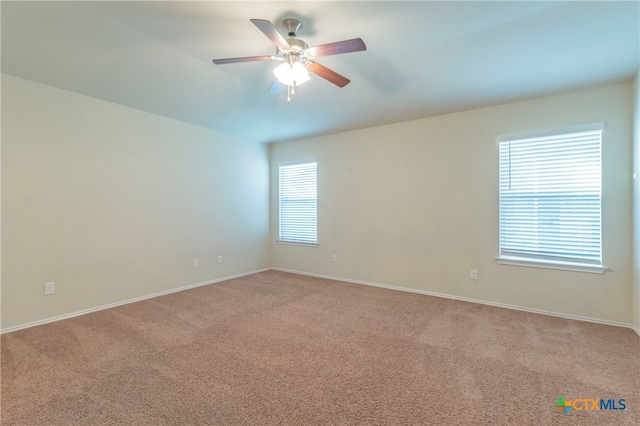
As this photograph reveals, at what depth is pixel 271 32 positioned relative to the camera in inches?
68.1

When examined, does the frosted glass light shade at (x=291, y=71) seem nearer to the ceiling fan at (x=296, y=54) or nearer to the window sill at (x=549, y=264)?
the ceiling fan at (x=296, y=54)

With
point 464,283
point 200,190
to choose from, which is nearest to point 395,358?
point 464,283

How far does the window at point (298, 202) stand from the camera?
512 centimetres

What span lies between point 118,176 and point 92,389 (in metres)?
2.50

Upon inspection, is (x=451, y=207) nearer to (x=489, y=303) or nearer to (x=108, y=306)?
(x=489, y=303)

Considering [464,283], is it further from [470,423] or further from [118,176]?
[118,176]

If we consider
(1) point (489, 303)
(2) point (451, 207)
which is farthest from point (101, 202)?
(1) point (489, 303)

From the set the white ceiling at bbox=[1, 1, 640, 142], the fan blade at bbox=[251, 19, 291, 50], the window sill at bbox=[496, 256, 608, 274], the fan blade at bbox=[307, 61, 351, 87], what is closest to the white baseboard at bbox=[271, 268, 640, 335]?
the window sill at bbox=[496, 256, 608, 274]

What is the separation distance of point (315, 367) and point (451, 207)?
8.97 feet

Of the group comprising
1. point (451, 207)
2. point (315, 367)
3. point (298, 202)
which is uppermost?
point (298, 202)

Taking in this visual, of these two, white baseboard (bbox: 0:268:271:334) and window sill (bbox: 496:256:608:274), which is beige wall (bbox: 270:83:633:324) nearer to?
window sill (bbox: 496:256:608:274)

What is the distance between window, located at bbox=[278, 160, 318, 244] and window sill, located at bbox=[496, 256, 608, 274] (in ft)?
9.30

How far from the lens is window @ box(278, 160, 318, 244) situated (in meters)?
5.12

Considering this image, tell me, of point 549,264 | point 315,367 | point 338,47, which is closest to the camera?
point 338,47
